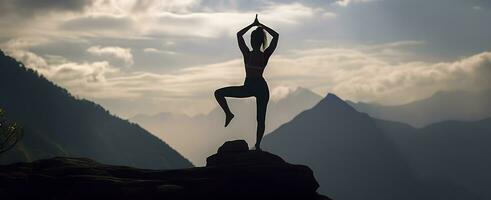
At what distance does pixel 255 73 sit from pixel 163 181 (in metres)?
5.18

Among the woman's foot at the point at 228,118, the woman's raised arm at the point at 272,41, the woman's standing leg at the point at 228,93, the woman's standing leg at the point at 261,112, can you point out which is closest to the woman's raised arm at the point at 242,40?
the woman's raised arm at the point at 272,41

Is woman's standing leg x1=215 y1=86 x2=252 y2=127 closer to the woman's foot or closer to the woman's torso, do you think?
the woman's foot

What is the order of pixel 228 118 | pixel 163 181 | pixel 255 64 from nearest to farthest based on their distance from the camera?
pixel 163 181 < pixel 255 64 < pixel 228 118

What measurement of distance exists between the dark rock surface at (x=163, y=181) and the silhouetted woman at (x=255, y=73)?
1.86 metres

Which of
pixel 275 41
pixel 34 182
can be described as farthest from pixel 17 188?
pixel 275 41

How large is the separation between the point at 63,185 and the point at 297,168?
7364mm

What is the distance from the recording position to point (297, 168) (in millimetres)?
20016

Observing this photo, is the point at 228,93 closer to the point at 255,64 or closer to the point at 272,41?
the point at 255,64

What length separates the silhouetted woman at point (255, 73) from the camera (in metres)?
21.5

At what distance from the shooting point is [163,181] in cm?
1897

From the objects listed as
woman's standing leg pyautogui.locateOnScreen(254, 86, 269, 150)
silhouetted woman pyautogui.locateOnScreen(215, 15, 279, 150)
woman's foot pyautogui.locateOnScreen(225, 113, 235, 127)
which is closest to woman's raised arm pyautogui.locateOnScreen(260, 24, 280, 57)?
silhouetted woman pyautogui.locateOnScreen(215, 15, 279, 150)

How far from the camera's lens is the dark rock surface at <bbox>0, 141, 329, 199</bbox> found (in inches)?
710

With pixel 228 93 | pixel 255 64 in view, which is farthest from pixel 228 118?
pixel 255 64

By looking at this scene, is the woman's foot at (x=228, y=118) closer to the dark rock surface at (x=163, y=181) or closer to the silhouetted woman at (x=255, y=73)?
the silhouetted woman at (x=255, y=73)
